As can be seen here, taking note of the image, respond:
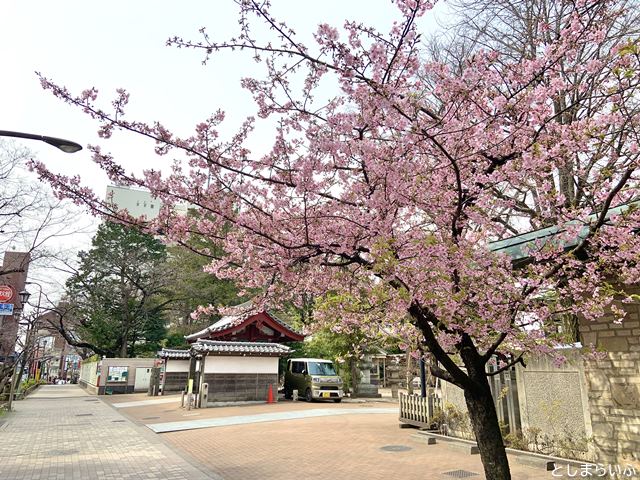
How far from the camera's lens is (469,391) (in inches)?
192

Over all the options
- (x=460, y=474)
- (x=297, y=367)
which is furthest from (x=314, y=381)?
(x=460, y=474)

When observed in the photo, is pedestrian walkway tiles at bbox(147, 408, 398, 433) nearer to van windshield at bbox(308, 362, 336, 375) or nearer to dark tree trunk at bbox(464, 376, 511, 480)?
van windshield at bbox(308, 362, 336, 375)

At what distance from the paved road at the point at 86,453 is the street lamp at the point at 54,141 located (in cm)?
576

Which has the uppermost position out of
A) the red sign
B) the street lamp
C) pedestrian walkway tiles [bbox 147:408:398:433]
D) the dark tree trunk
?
the street lamp

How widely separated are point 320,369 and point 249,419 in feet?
25.4

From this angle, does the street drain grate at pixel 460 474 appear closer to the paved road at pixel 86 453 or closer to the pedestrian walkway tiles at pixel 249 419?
the paved road at pixel 86 453

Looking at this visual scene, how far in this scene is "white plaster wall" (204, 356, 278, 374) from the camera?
64.8ft

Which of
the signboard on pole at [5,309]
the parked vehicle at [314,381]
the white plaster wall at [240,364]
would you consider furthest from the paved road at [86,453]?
the parked vehicle at [314,381]

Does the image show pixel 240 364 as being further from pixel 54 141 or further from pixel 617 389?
pixel 617 389

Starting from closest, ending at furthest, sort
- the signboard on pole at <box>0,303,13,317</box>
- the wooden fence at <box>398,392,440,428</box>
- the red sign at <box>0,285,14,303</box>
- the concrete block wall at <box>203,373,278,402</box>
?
the wooden fence at <box>398,392,440,428</box> < the signboard on pole at <box>0,303,13,317</box> < the red sign at <box>0,285,14,303</box> < the concrete block wall at <box>203,373,278,402</box>

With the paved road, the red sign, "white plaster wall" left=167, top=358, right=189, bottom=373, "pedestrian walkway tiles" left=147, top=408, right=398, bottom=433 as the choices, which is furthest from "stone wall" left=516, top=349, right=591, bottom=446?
"white plaster wall" left=167, top=358, right=189, bottom=373

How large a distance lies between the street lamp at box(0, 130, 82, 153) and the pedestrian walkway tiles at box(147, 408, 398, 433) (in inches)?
364

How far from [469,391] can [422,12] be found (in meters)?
4.06

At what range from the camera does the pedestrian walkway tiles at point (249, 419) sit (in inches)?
531
